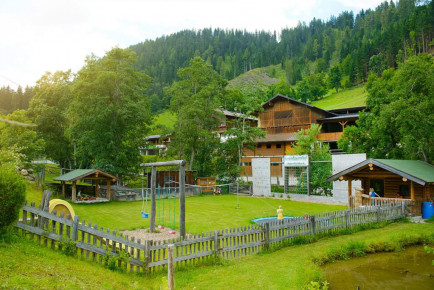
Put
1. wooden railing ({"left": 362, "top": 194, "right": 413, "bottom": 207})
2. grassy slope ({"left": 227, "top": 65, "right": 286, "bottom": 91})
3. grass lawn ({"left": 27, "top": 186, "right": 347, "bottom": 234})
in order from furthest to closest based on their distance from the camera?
grassy slope ({"left": 227, "top": 65, "right": 286, "bottom": 91}), wooden railing ({"left": 362, "top": 194, "right": 413, "bottom": 207}), grass lawn ({"left": 27, "top": 186, "right": 347, "bottom": 234})

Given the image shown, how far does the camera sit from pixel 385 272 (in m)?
9.60

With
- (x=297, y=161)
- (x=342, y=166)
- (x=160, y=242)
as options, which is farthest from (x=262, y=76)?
(x=160, y=242)

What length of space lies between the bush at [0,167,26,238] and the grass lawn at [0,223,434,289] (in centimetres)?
54

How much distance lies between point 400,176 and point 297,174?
38.5ft

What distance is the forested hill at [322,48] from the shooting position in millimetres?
88875

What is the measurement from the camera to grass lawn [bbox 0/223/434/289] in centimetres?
608

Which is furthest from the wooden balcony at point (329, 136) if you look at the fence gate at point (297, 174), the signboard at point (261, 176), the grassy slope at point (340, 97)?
the grassy slope at point (340, 97)

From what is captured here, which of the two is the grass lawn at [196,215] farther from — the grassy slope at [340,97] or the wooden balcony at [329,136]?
the grassy slope at [340,97]

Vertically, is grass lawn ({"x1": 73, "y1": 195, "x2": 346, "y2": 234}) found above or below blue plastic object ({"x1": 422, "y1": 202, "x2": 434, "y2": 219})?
below

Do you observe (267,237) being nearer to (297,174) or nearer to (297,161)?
(297,161)

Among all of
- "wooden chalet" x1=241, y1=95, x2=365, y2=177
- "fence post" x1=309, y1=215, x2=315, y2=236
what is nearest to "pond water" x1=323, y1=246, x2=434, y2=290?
"fence post" x1=309, y1=215, x2=315, y2=236

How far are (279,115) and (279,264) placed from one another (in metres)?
40.4

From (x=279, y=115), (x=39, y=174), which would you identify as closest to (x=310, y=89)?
(x=279, y=115)

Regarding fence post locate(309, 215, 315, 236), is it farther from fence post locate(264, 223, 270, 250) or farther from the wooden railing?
the wooden railing
